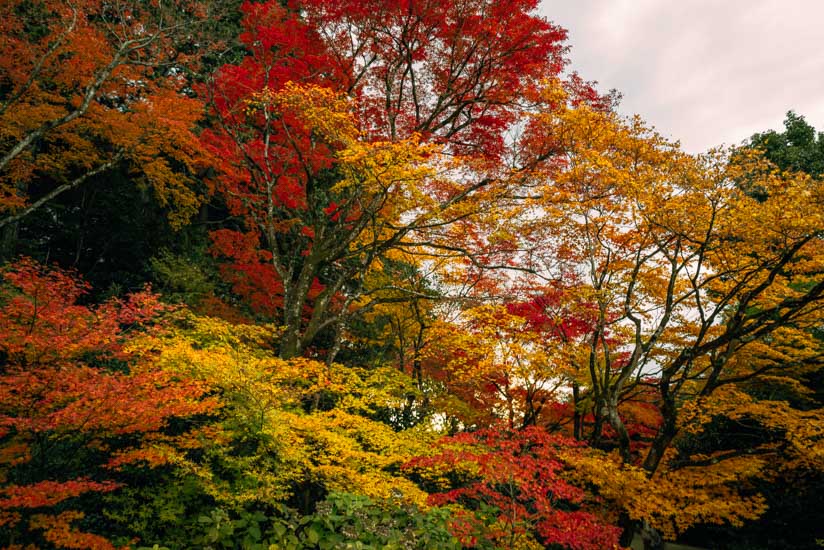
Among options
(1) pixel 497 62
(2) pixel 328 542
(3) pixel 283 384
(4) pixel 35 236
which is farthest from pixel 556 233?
(4) pixel 35 236

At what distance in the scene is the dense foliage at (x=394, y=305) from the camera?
251 inches

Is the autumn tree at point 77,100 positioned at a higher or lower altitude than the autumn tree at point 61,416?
higher

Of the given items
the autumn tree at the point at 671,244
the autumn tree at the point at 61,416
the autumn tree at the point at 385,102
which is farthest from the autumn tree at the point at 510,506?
the autumn tree at the point at 385,102

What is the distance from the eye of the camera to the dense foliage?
251 inches

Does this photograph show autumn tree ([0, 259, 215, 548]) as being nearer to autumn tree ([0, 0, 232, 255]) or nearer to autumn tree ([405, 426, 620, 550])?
autumn tree ([405, 426, 620, 550])

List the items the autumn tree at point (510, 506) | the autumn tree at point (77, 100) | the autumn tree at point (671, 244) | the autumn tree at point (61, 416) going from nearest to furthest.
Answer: the autumn tree at point (61, 416)
the autumn tree at point (510, 506)
the autumn tree at point (671, 244)
the autumn tree at point (77, 100)

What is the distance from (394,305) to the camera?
13.8 metres

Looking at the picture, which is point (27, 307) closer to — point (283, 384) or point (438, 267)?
point (283, 384)

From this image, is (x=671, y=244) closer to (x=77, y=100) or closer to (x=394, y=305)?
(x=394, y=305)

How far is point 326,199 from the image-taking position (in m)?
16.1

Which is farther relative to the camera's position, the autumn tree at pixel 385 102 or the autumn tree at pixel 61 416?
the autumn tree at pixel 385 102

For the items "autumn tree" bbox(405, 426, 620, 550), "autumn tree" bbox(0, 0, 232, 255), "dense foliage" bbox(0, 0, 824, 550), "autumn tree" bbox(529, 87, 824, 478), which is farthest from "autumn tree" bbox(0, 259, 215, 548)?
"autumn tree" bbox(529, 87, 824, 478)

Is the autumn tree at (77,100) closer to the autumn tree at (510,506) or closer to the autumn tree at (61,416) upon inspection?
the autumn tree at (61,416)

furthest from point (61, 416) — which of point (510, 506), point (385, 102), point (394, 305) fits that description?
point (385, 102)
